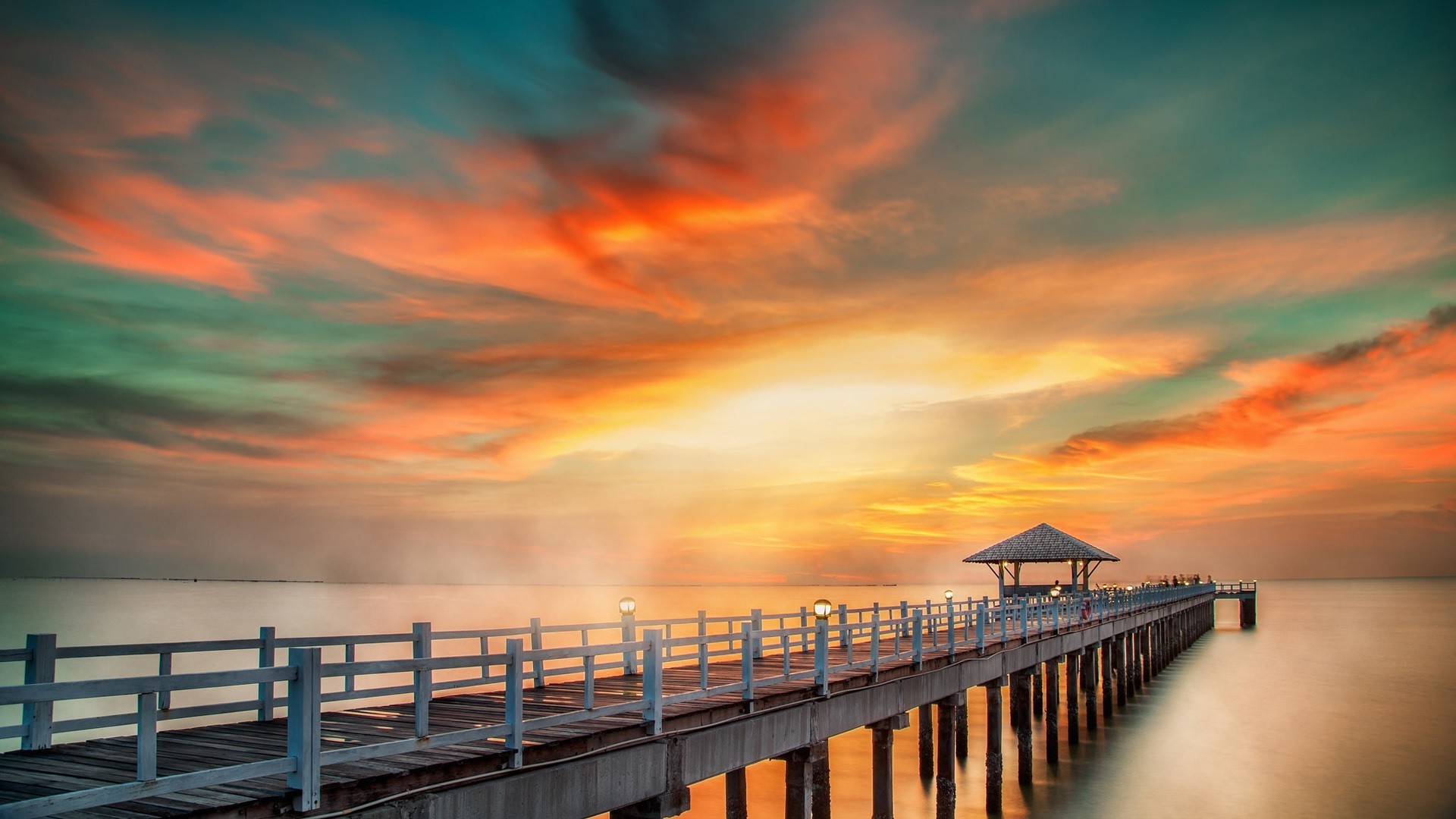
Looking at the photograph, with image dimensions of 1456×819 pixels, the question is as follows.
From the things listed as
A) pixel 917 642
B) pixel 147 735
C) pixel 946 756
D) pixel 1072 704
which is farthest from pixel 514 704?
pixel 1072 704

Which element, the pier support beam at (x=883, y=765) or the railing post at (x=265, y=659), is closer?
the railing post at (x=265, y=659)

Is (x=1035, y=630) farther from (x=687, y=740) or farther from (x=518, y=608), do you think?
(x=518, y=608)

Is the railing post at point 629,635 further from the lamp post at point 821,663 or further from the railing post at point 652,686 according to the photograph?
the railing post at point 652,686

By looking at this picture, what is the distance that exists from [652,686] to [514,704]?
238 cm

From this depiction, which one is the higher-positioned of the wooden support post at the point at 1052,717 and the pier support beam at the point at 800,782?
the pier support beam at the point at 800,782

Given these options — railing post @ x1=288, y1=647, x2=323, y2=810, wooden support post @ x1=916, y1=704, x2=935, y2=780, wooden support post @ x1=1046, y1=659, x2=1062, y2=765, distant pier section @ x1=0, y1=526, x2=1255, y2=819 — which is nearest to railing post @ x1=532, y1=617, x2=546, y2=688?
distant pier section @ x1=0, y1=526, x2=1255, y2=819

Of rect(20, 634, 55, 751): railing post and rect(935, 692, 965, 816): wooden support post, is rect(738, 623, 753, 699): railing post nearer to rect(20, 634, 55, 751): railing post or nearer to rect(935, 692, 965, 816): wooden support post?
rect(20, 634, 55, 751): railing post

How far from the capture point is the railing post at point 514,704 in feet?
31.6

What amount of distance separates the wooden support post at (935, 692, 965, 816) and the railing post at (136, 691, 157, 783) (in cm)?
1687

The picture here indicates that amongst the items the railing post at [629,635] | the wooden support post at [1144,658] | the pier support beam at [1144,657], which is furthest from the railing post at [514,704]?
the pier support beam at [1144,657]

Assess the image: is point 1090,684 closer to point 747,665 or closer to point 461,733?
point 747,665

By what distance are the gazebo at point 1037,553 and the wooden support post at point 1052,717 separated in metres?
19.1

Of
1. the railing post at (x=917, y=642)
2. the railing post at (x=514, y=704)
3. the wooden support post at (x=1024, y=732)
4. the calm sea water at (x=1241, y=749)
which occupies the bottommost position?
the calm sea water at (x=1241, y=749)

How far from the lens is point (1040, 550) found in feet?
176
